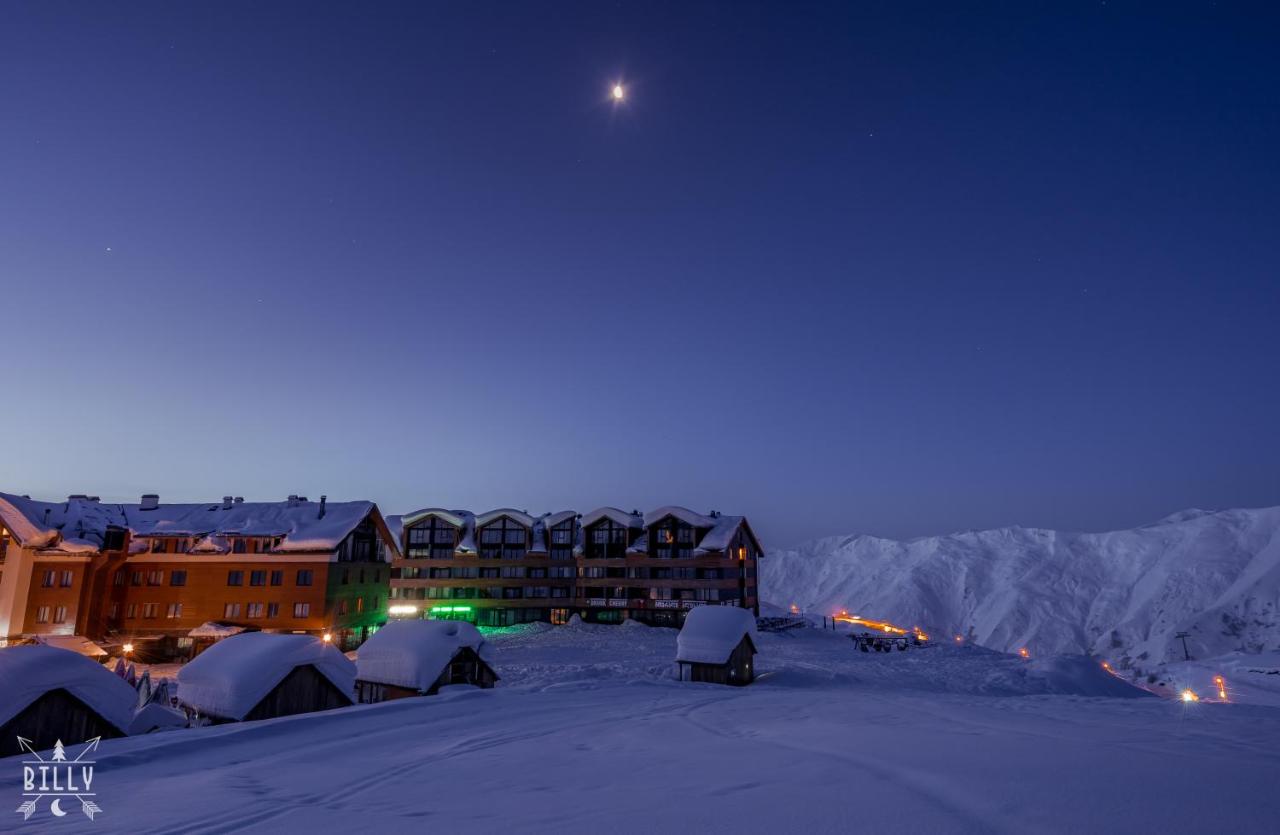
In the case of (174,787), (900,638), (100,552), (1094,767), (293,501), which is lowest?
(900,638)

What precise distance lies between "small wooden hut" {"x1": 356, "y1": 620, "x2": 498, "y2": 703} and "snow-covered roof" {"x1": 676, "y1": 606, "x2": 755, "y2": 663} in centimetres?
956

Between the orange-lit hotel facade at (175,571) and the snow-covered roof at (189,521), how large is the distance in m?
0.08

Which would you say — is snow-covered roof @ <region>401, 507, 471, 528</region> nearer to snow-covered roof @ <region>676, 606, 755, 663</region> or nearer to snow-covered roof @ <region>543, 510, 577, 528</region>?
snow-covered roof @ <region>543, 510, 577, 528</region>

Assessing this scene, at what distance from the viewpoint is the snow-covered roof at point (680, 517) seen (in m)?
59.1

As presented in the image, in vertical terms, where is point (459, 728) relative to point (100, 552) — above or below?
below

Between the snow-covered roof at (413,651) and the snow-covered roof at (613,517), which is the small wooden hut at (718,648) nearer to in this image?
the snow-covered roof at (413,651)

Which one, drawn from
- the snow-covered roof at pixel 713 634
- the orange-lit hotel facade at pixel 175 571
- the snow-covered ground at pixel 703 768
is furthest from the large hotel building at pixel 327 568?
the snow-covered ground at pixel 703 768

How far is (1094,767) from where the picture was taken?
10.2 metres

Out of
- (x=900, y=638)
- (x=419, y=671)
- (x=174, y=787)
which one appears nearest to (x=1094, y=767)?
(x=174, y=787)

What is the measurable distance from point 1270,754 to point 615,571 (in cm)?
5152

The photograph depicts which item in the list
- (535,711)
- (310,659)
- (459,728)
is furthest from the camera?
(310,659)

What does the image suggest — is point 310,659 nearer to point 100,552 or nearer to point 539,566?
point 100,552

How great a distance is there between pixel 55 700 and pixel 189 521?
34.8 m

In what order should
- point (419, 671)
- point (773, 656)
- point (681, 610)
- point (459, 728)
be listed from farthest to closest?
point (681, 610) → point (773, 656) → point (419, 671) → point (459, 728)
